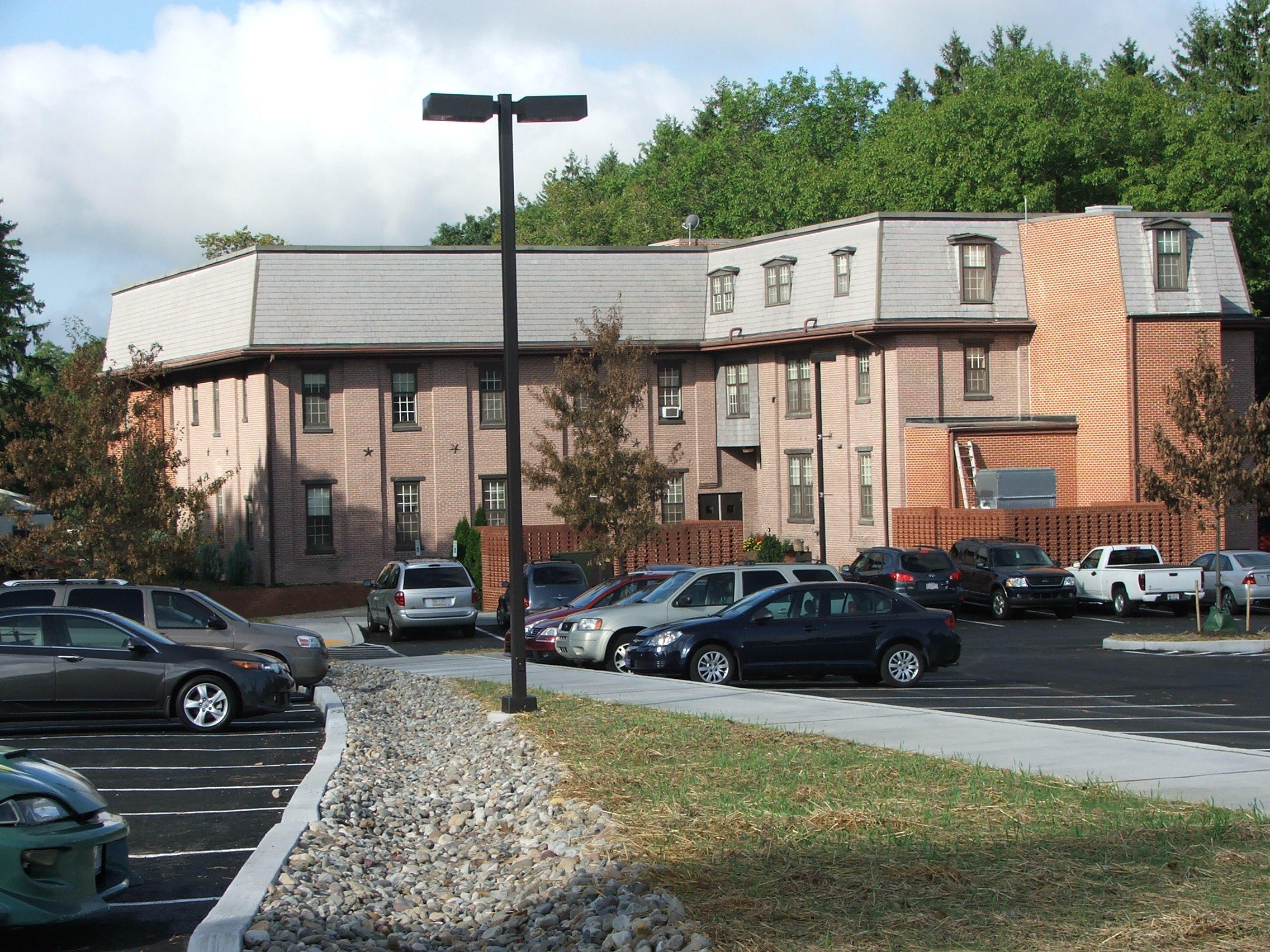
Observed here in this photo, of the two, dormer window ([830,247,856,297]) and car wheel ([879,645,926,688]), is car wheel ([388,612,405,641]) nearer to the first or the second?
car wheel ([879,645,926,688])

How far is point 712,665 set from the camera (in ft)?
62.4

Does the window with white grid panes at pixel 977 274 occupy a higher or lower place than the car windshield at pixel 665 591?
higher

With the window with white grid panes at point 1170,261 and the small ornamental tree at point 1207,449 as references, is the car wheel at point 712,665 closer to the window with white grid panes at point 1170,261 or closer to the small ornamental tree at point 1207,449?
the small ornamental tree at point 1207,449

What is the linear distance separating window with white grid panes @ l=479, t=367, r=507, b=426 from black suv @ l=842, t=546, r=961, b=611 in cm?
1480

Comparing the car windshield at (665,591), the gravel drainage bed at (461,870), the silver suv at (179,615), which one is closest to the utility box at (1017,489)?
the car windshield at (665,591)

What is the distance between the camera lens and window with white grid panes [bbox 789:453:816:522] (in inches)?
1702

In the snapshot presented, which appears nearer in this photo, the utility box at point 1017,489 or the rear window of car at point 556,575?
the rear window of car at point 556,575

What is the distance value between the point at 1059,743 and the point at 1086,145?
46.5m

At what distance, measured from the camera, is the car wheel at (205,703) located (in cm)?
1496

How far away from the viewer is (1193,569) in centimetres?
3136

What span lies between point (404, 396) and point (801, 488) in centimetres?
1279

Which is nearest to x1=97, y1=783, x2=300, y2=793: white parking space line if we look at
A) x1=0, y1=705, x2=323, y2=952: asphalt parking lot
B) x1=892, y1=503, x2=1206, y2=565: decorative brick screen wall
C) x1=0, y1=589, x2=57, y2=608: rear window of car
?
x1=0, y1=705, x2=323, y2=952: asphalt parking lot

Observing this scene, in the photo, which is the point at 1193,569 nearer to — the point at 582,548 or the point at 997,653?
the point at 997,653

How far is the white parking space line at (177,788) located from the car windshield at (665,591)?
10.6m
